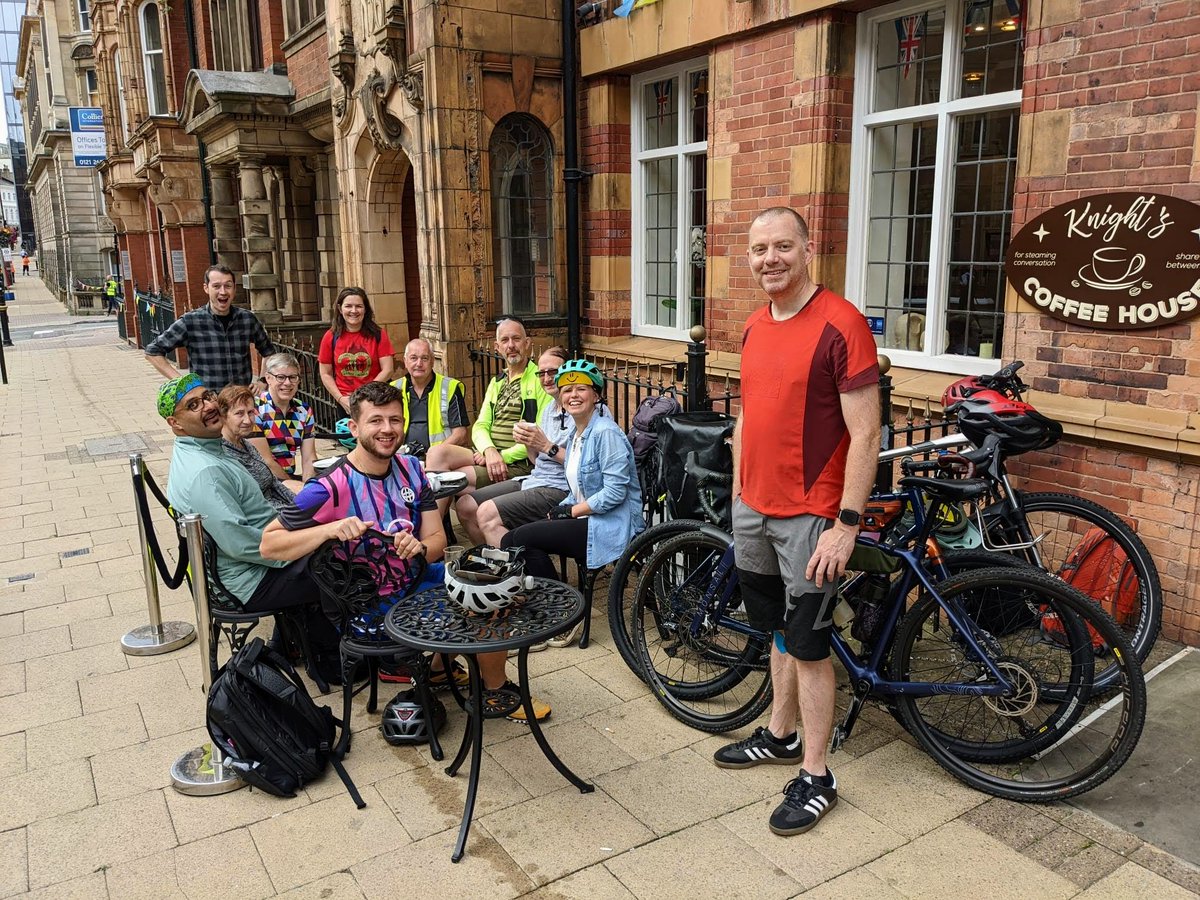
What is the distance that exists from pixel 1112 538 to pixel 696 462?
6.62ft

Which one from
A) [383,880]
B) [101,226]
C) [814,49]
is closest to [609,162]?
[814,49]

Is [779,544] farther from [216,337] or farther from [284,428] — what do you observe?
[216,337]

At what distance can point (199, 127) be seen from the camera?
13.5m

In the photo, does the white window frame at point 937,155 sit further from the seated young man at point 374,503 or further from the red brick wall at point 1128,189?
the seated young man at point 374,503

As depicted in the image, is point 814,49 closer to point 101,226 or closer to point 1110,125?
point 1110,125

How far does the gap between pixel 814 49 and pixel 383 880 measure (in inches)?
224

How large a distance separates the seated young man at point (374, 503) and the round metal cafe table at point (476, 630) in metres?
0.21

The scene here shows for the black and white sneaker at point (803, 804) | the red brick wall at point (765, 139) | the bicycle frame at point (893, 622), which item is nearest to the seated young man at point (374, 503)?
the bicycle frame at point (893, 622)

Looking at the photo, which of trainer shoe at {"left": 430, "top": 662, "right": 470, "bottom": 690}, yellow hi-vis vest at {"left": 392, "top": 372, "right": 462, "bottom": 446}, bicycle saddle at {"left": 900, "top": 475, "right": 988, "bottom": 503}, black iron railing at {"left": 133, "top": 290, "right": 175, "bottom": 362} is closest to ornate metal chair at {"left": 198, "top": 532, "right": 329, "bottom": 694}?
trainer shoe at {"left": 430, "top": 662, "right": 470, "bottom": 690}

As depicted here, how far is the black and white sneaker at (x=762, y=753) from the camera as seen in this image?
12.0 ft

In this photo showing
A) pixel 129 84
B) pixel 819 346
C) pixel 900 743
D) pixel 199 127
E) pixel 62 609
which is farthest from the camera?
pixel 129 84

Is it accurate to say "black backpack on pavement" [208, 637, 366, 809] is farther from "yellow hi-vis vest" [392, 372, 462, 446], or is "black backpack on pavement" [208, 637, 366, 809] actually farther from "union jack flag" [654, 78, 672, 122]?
"union jack flag" [654, 78, 672, 122]

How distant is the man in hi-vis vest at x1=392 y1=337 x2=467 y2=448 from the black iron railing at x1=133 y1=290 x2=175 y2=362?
1294 cm

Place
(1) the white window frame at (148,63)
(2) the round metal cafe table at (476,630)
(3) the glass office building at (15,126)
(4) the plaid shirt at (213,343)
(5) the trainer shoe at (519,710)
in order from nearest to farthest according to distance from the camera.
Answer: (2) the round metal cafe table at (476,630), (5) the trainer shoe at (519,710), (4) the plaid shirt at (213,343), (1) the white window frame at (148,63), (3) the glass office building at (15,126)
